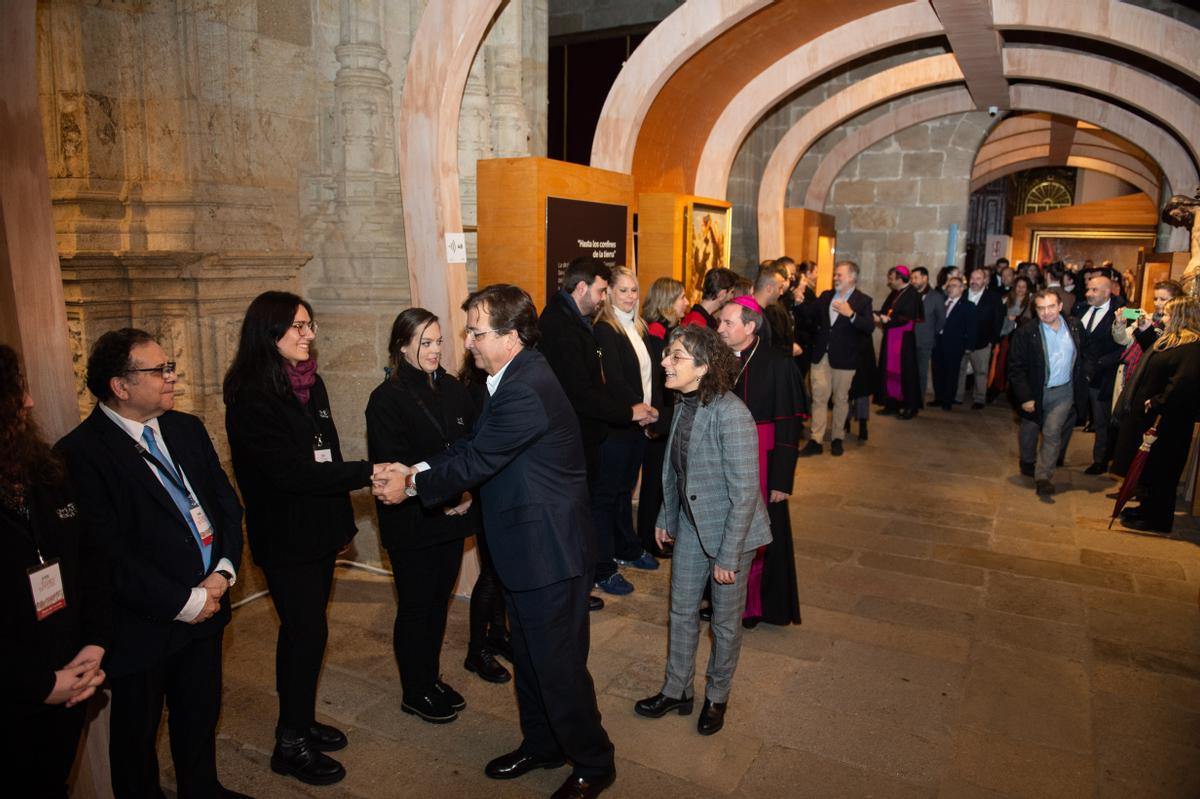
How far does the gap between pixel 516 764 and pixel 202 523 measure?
146cm

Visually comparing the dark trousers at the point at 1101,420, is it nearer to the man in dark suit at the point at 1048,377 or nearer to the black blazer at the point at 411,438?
the man in dark suit at the point at 1048,377

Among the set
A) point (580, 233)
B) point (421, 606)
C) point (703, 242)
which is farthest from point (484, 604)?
point (703, 242)

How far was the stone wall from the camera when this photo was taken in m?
4.46

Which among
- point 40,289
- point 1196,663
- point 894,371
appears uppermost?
point 40,289

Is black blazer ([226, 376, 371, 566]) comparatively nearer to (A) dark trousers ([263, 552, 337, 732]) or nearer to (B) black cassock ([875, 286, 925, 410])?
(A) dark trousers ([263, 552, 337, 732])

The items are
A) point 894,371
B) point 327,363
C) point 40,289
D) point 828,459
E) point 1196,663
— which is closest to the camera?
point 40,289

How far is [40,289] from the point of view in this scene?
2.74 m

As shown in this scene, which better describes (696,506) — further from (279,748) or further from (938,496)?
(938,496)

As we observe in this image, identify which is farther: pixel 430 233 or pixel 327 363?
pixel 327 363

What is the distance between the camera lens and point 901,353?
10.3 m

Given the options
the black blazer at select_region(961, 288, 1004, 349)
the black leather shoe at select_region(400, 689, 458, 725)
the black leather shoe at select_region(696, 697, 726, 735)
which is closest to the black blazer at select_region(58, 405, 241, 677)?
the black leather shoe at select_region(400, 689, 458, 725)

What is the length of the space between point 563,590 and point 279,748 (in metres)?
1.33

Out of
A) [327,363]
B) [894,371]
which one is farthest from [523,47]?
[894,371]

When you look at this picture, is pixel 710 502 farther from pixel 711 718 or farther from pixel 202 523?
pixel 202 523
